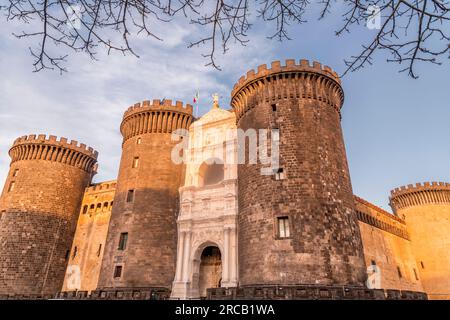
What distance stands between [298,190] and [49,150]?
25529mm

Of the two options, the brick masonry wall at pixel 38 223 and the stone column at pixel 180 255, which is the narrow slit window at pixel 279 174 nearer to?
the stone column at pixel 180 255

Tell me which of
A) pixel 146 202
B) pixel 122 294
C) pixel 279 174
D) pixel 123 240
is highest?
pixel 146 202

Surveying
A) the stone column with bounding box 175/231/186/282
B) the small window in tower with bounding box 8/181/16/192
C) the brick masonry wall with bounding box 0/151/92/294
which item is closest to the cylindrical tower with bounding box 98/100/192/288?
the stone column with bounding box 175/231/186/282

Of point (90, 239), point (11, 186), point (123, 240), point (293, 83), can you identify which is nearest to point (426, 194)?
point (293, 83)

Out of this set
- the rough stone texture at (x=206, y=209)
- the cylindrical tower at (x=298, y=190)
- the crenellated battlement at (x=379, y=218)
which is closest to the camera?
the cylindrical tower at (x=298, y=190)

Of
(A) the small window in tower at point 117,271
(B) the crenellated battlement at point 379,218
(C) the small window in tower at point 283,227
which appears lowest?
(A) the small window in tower at point 117,271

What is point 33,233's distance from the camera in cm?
2825

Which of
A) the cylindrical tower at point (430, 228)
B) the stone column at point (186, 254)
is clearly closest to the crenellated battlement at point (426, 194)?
the cylindrical tower at point (430, 228)

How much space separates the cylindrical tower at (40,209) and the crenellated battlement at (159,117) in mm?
8380

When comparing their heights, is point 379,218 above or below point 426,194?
below

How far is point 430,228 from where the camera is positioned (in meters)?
36.5

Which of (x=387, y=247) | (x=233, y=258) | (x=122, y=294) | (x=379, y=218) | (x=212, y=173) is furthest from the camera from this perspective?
(x=379, y=218)

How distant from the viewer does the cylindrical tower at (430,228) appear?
115ft

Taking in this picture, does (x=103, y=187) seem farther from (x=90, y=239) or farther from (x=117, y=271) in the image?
(x=117, y=271)
